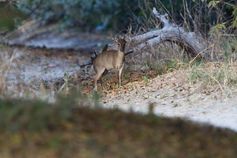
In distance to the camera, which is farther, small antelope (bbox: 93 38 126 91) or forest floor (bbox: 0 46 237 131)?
small antelope (bbox: 93 38 126 91)

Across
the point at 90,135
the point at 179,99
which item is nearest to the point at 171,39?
the point at 179,99

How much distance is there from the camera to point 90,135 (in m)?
6.09

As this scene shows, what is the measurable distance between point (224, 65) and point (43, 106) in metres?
7.88

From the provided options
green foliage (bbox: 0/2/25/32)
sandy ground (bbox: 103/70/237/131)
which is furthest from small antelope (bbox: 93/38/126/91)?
green foliage (bbox: 0/2/25/32)

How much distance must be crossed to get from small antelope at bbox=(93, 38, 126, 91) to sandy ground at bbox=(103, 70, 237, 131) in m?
0.44

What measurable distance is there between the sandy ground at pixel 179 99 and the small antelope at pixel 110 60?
445 millimetres

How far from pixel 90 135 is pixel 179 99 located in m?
6.71

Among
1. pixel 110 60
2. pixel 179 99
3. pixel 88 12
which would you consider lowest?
pixel 179 99

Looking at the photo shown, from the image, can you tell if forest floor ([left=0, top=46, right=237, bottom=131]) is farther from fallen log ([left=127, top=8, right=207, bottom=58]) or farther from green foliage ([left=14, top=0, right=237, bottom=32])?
green foliage ([left=14, top=0, right=237, bottom=32])

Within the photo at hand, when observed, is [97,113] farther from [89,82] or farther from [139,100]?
[89,82]

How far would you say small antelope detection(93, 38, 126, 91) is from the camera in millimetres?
14793

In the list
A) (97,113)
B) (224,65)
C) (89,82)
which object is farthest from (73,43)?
(97,113)

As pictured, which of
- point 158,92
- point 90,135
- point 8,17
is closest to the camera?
point 90,135

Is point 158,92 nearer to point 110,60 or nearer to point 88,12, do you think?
point 110,60
